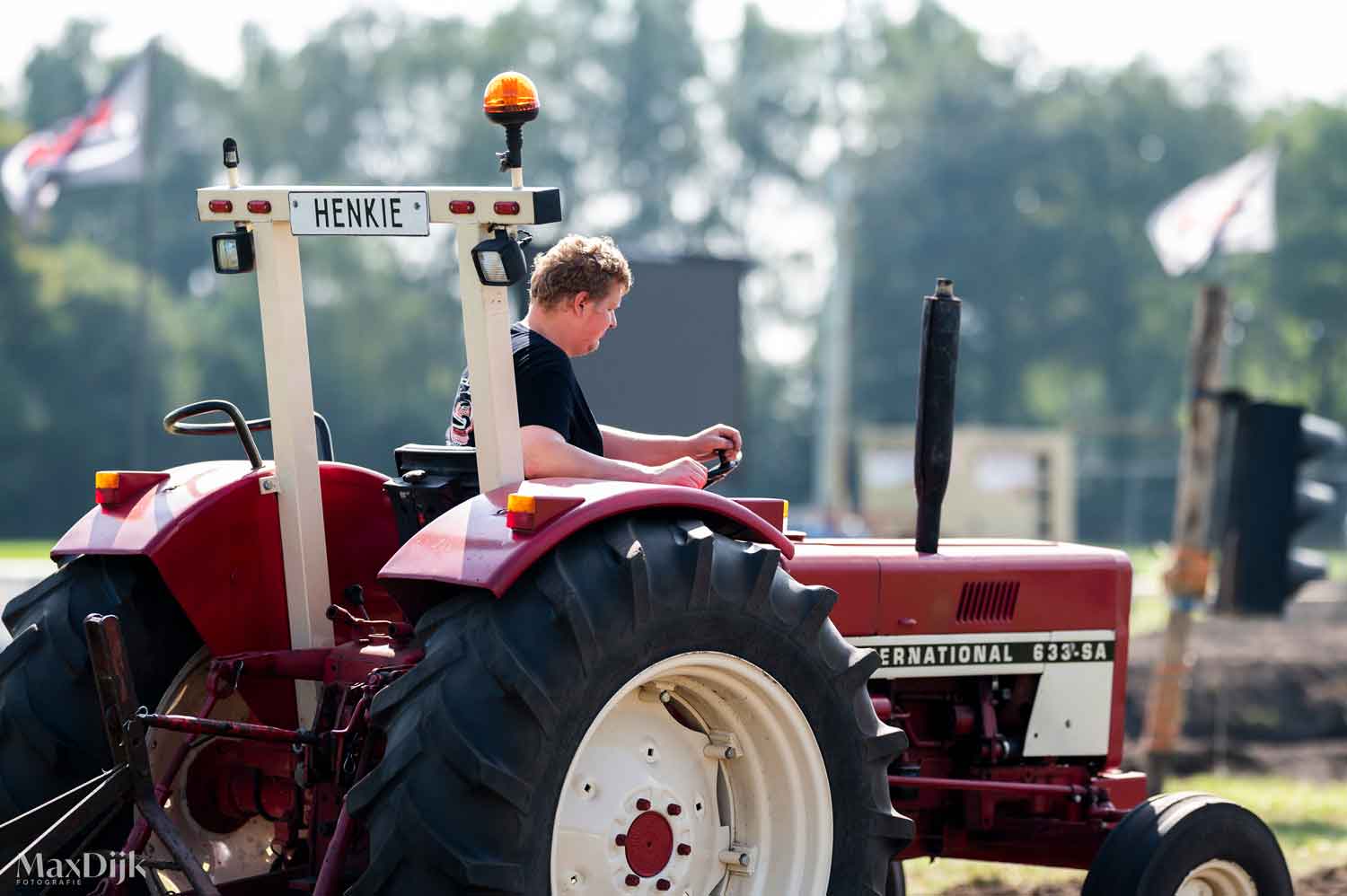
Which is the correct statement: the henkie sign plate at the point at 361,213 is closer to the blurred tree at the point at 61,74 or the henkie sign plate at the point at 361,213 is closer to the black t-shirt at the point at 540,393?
the black t-shirt at the point at 540,393

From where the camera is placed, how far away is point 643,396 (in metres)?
13.0

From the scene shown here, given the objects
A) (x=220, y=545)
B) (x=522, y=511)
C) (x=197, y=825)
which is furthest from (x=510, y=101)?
(x=197, y=825)

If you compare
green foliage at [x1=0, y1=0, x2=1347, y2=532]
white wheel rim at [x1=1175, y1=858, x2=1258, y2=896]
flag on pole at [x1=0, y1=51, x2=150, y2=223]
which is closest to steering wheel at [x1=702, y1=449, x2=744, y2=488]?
white wheel rim at [x1=1175, y1=858, x2=1258, y2=896]

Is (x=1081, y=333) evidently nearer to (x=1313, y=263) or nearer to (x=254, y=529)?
(x=1313, y=263)

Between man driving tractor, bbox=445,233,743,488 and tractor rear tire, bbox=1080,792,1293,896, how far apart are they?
1849mm

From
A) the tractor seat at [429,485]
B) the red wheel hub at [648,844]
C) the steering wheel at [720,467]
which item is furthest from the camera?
the steering wheel at [720,467]

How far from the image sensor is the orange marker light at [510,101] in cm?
459

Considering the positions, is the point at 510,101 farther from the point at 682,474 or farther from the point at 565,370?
the point at 682,474

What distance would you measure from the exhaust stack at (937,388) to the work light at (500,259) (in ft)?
5.51

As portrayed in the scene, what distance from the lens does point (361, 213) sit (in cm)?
461

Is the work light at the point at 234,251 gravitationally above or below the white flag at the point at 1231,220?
above

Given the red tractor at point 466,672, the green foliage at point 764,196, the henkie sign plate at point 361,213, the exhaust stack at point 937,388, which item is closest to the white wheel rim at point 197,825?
the red tractor at point 466,672

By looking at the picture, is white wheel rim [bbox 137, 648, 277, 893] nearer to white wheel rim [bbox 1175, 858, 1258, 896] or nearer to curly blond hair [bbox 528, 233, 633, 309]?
curly blond hair [bbox 528, 233, 633, 309]

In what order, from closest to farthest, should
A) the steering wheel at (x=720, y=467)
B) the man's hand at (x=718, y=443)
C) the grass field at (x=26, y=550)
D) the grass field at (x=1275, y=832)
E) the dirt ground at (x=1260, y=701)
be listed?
the steering wheel at (x=720, y=467) < the man's hand at (x=718, y=443) < the grass field at (x=1275, y=832) < the dirt ground at (x=1260, y=701) < the grass field at (x=26, y=550)
